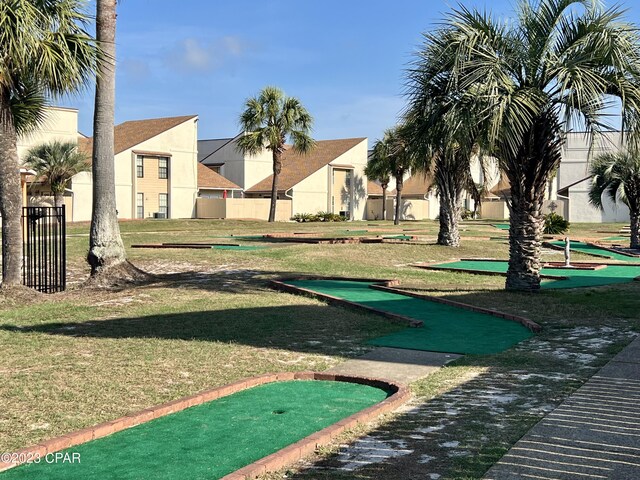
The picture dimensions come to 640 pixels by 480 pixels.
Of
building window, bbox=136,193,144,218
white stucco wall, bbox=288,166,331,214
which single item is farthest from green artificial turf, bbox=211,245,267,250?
white stucco wall, bbox=288,166,331,214

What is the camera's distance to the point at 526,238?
14914 millimetres

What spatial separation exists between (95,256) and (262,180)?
46114 mm

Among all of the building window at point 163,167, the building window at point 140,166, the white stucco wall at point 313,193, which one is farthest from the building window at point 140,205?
the white stucco wall at point 313,193

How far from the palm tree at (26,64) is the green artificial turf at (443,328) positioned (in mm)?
5940

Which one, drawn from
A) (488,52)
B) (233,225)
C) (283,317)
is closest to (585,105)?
(488,52)

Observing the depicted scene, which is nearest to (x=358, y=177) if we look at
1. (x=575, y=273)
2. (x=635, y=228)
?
(x=635, y=228)

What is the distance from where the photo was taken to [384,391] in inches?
283

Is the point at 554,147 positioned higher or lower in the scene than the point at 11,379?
higher

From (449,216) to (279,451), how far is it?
21.6m

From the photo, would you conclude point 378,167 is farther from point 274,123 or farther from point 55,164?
point 55,164

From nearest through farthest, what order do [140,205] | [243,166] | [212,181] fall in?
[140,205]
[212,181]
[243,166]

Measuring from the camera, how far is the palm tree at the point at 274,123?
44188 millimetres

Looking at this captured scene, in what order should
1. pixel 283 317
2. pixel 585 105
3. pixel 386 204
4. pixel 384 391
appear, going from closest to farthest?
pixel 384 391, pixel 283 317, pixel 585 105, pixel 386 204

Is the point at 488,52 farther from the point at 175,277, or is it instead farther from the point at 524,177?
the point at 175,277
